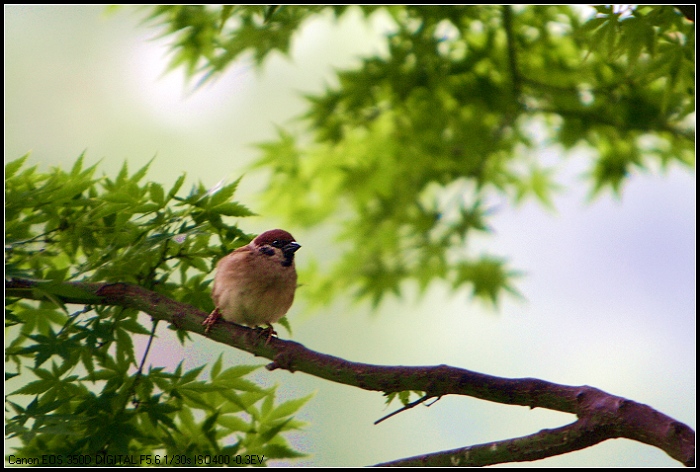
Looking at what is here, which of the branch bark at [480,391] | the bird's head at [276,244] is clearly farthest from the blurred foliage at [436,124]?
the branch bark at [480,391]

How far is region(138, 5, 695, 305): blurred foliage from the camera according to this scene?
11.7 ft

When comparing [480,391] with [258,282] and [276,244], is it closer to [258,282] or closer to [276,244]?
[258,282]

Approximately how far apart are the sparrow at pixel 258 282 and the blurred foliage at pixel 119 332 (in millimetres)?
149

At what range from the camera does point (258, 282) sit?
93.9 inches

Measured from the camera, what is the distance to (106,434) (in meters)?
1.92

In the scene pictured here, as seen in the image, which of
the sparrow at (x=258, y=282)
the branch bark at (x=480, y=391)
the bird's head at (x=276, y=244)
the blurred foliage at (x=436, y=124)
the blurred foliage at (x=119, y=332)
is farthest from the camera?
the blurred foliage at (x=436, y=124)

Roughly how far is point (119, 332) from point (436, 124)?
2348mm

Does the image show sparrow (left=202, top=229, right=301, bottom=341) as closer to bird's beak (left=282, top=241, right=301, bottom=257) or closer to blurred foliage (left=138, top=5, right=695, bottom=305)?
bird's beak (left=282, top=241, right=301, bottom=257)

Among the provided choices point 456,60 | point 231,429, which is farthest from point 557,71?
point 231,429

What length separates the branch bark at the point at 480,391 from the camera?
1522mm

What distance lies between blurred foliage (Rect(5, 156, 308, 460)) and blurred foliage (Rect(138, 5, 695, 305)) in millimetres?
1501

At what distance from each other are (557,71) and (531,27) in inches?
11.7

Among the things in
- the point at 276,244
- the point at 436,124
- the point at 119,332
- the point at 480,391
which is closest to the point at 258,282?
the point at 276,244

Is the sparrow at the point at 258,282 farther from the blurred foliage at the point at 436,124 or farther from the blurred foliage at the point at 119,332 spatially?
the blurred foliage at the point at 436,124
